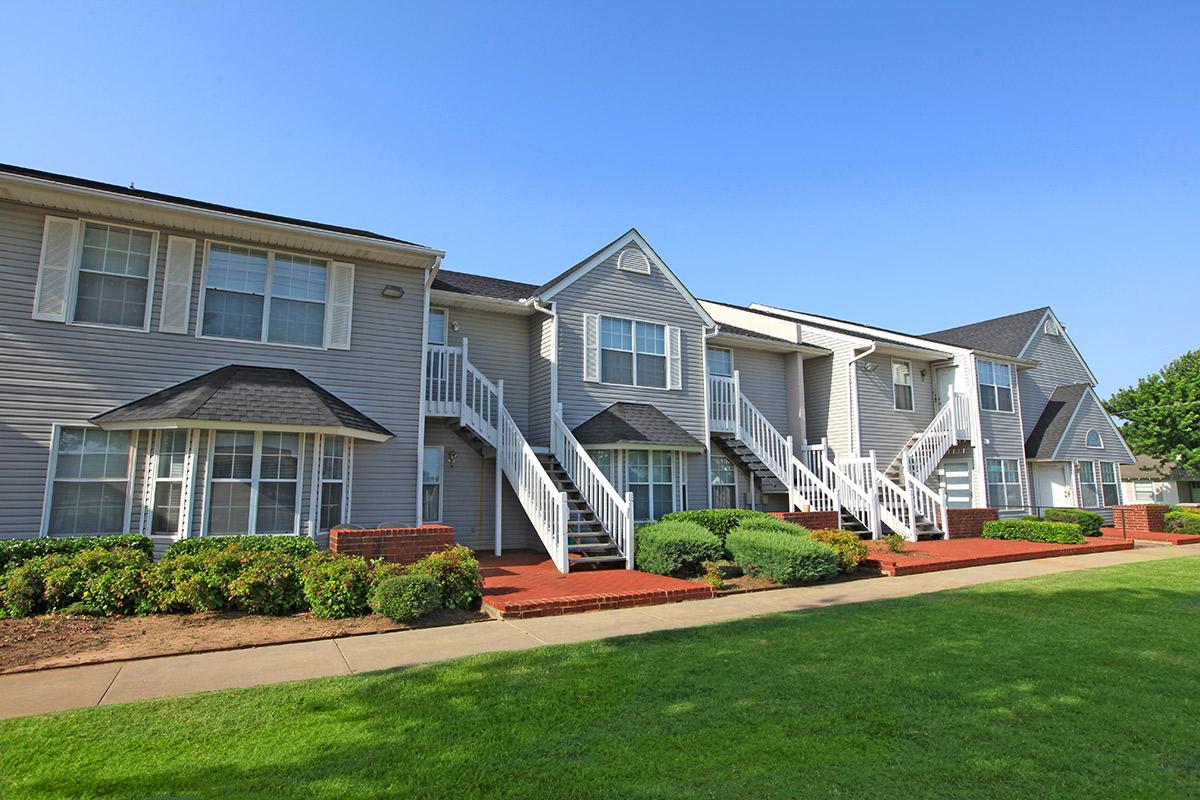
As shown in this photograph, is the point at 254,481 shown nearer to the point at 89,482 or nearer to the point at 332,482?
the point at 332,482

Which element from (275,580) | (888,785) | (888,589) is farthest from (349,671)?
(888,589)

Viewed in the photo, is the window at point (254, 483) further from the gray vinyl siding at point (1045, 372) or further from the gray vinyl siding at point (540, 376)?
the gray vinyl siding at point (1045, 372)

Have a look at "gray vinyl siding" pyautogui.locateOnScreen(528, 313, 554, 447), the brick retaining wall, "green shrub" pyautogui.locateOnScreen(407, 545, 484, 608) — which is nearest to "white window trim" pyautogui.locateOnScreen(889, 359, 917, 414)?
"gray vinyl siding" pyautogui.locateOnScreen(528, 313, 554, 447)

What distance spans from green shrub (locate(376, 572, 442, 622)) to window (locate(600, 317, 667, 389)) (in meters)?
8.35

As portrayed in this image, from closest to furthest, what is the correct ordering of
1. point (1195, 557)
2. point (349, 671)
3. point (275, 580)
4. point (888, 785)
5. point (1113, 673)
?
point (888, 785)
point (1113, 673)
point (349, 671)
point (275, 580)
point (1195, 557)

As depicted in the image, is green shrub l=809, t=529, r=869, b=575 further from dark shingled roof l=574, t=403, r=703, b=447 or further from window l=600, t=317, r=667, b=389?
window l=600, t=317, r=667, b=389

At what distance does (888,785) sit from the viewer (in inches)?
143

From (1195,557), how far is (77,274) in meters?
23.5

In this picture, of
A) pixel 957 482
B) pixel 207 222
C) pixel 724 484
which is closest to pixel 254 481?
pixel 207 222

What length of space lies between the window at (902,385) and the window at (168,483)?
20.0 meters

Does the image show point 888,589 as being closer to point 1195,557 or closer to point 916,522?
point 916,522

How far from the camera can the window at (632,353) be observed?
16.1 metres

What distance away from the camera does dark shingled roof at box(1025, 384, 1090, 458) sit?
24062mm

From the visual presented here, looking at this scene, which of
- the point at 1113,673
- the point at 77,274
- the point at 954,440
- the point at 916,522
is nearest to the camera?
the point at 1113,673
